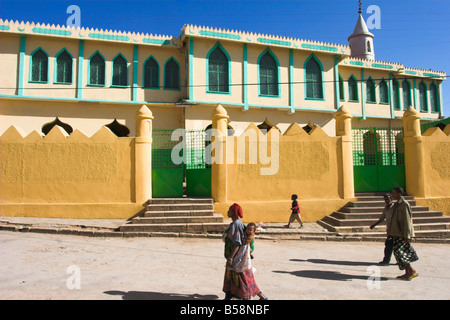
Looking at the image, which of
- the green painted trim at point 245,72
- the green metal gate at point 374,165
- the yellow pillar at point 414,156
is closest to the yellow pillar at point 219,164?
the green metal gate at point 374,165

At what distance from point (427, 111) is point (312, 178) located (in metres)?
15.9

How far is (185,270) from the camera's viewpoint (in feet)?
16.4

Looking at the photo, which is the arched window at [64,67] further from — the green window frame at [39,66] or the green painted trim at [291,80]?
the green painted trim at [291,80]

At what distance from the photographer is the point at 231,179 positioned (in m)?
8.92

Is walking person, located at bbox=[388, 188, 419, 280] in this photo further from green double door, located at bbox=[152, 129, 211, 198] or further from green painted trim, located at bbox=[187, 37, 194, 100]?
green painted trim, located at bbox=[187, 37, 194, 100]

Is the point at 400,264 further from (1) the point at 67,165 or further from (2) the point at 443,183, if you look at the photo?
(1) the point at 67,165

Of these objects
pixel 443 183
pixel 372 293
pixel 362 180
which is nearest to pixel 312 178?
pixel 362 180

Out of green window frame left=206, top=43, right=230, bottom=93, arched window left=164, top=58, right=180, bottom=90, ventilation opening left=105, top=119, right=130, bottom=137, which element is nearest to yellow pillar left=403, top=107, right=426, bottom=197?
green window frame left=206, top=43, right=230, bottom=93

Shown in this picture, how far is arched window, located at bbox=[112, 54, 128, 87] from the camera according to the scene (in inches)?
571

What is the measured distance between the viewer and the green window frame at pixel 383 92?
1916 cm

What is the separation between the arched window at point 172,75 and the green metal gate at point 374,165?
28.6 ft

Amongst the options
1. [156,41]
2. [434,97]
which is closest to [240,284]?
[156,41]

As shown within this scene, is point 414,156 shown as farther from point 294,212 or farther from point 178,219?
point 178,219

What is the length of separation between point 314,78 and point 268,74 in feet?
8.63
